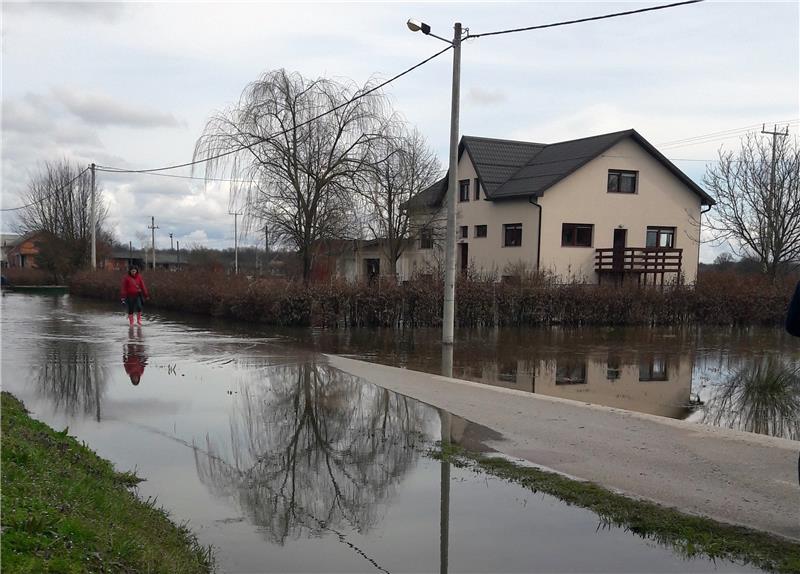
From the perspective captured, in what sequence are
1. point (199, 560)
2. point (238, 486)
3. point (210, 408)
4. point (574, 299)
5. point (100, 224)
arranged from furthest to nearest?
point (100, 224)
point (574, 299)
point (210, 408)
point (238, 486)
point (199, 560)

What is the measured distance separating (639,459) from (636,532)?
6.10ft

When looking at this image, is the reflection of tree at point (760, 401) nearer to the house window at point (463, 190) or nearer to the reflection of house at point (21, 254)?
the house window at point (463, 190)

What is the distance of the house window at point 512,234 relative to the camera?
35.3m

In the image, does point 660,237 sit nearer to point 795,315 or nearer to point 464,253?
point 464,253

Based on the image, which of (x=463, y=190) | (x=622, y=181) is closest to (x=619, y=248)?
(x=622, y=181)

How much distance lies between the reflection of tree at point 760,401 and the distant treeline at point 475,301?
30.4ft

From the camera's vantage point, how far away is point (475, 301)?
22375mm

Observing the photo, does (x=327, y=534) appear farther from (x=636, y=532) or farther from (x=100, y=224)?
(x=100, y=224)

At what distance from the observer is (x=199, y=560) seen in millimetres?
4227

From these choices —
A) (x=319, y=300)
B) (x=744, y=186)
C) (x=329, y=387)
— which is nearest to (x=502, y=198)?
(x=744, y=186)

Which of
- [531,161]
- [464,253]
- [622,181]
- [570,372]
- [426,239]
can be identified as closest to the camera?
[570,372]

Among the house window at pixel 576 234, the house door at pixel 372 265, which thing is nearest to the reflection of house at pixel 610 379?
the house window at pixel 576 234

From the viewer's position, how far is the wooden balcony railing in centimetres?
3262

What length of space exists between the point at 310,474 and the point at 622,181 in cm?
3317
